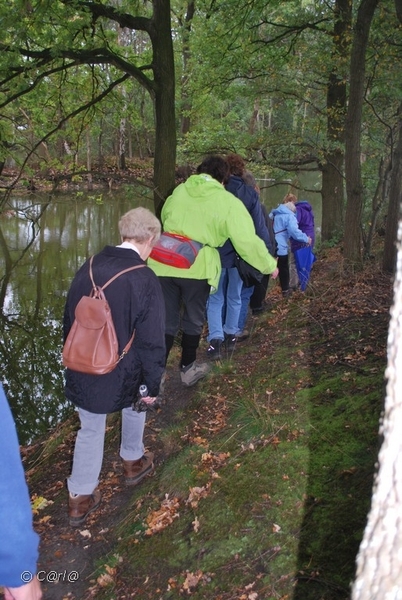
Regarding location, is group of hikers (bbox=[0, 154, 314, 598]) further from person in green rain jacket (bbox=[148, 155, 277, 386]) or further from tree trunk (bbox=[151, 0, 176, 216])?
tree trunk (bbox=[151, 0, 176, 216])

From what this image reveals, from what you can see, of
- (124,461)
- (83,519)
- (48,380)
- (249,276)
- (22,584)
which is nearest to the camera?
(22,584)

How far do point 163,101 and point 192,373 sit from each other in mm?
4081

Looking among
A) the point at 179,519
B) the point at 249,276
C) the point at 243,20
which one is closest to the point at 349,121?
the point at 243,20

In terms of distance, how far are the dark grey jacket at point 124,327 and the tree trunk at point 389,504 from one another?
231 centimetres

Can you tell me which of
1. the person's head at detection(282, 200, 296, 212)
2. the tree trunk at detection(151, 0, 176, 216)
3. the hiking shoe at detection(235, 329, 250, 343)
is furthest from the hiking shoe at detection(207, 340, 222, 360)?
the person's head at detection(282, 200, 296, 212)

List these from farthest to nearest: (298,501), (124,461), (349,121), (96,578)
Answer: (349,121) < (124,461) < (96,578) < (298,501)

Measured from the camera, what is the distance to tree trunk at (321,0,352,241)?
9656 mm

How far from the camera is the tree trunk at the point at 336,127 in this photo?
31.7 ft

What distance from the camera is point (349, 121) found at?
7.48 meters

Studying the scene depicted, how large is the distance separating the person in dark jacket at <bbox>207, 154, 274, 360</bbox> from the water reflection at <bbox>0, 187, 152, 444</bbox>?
3089 mm

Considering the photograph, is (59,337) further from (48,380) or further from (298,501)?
(298,501)

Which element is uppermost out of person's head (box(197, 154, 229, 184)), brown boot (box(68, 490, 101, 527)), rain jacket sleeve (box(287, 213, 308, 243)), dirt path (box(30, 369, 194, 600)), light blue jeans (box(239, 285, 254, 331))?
person's head (box(197, 154, 229, 184))

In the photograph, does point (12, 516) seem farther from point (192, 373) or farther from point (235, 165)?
point (235, 165)

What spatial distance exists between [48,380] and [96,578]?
5.92 m
